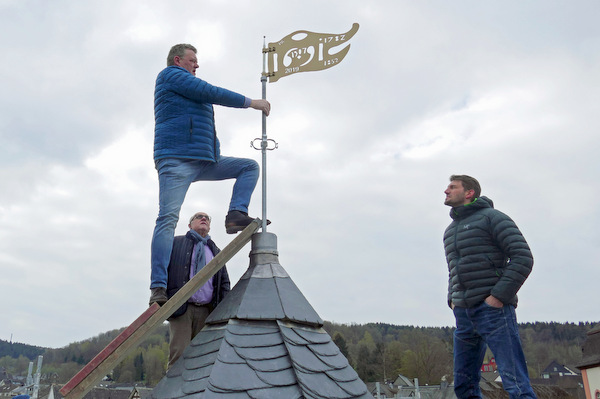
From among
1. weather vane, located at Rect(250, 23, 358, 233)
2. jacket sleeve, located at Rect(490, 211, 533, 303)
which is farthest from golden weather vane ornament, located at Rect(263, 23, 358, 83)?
jacket sleeve, located at Rect(490, 211, 533, 303)

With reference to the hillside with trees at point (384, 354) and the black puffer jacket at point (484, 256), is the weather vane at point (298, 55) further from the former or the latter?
the hillside with trees at point (384, 354)

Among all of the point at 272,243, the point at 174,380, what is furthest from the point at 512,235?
the point at 174,380

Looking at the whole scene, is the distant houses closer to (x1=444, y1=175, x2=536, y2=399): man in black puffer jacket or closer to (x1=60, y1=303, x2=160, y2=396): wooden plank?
(x1=444, y1=175, x2=536, y2=399): man in black puffer jacket

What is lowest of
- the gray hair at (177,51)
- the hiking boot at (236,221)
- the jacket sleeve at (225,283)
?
the jacket sleeve at (225,283)

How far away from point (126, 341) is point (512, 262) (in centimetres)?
331

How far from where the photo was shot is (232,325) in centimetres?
443


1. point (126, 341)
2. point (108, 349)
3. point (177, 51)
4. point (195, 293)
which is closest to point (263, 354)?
point (126, 341)

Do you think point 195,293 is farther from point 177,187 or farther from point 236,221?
point 177,187

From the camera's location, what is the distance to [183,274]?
5.22 m

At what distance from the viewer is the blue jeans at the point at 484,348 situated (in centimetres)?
443

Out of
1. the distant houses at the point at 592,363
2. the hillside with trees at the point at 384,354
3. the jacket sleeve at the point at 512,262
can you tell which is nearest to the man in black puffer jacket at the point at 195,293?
the jacket sleeve at the point at 512,262

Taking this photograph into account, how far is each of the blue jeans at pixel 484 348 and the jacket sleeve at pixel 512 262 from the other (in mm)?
188

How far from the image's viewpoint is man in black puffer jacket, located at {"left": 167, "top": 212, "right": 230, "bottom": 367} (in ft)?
17.0

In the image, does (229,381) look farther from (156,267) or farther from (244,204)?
(244,204)
